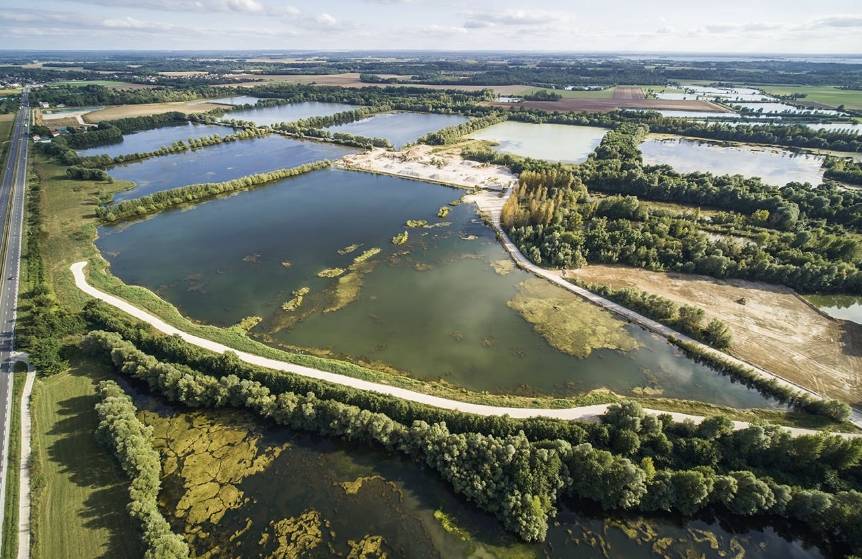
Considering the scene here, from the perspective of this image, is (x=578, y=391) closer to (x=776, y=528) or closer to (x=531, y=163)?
(x=776, y=528)

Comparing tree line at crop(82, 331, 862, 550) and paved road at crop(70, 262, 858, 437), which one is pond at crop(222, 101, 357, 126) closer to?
paved road at crop(70, 262, 858, 437)

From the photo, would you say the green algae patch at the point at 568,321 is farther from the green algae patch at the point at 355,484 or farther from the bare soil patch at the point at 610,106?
the bare soil patch at the point at 610,106

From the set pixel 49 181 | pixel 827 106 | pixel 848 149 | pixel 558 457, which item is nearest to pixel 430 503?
pixel 558 457

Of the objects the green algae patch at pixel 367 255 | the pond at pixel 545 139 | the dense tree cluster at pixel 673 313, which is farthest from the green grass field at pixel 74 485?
the pond at pixel 545 139

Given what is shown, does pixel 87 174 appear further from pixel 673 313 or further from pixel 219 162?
pixel 673 313

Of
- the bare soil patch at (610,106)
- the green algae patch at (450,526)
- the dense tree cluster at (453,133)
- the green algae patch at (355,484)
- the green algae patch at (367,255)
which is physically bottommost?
the green algae patch at (450,526)

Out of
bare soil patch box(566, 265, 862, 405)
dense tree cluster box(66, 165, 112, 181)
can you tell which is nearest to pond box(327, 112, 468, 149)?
dense tree cluster box(66, 165, 112, 181)
